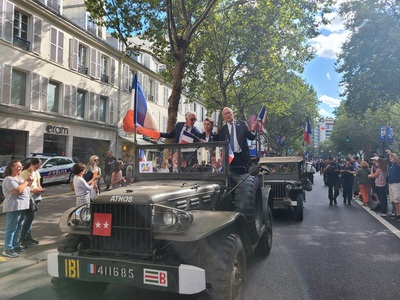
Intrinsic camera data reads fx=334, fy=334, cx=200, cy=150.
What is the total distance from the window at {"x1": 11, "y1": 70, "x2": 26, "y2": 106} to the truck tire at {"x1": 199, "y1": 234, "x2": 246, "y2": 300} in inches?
769

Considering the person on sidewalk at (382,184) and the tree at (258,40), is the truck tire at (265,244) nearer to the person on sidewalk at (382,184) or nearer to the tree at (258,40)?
the person on sidewalk at (382,184)

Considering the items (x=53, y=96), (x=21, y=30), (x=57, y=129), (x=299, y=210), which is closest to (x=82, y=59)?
(x=53, y=96)

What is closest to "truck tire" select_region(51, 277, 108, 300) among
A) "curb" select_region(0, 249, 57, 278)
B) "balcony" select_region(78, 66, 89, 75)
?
"curb" select_region(0, 249, 57, 278)

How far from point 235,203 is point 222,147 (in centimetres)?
80

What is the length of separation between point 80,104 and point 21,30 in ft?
21.7

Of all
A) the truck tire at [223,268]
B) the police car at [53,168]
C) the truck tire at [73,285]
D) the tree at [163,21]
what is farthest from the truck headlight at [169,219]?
the police car at [53,168]

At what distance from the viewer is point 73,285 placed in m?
3.55

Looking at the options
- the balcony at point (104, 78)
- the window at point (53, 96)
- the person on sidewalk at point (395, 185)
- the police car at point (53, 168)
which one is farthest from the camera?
the balcony at point (104, 78)

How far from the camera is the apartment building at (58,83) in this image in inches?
749

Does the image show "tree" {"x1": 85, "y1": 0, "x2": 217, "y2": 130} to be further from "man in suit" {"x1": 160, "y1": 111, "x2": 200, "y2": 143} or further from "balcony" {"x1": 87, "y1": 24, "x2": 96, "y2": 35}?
"balcony" {"x1": 87, "y1": 24, "x2": 96, "y2": 35}

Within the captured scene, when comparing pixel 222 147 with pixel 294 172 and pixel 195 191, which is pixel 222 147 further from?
pixel 294 172

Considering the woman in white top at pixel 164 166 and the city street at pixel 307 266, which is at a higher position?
the woman in white top at pixel 164 166

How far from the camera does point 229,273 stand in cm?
324

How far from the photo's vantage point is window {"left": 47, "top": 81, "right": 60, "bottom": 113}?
2191cm
